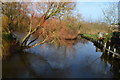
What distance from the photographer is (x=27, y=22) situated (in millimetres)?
10562

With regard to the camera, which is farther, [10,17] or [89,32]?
[89,32]

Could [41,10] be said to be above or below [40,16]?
above

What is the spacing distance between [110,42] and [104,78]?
9001mm

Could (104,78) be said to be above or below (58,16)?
below

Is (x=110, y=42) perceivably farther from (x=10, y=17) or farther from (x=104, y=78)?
(x=10, y=17)

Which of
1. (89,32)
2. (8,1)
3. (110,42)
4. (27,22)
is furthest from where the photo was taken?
(89,32)

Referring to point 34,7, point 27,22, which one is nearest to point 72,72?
point 34,7

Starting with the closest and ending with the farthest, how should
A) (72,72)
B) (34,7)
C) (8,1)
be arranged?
(72,72) → (34,7) → (8,1)

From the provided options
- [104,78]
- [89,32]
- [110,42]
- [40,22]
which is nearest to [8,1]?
[40,22]

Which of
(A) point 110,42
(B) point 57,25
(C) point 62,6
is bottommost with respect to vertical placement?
(A) point 110,42

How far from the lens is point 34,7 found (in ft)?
Result: 30.3

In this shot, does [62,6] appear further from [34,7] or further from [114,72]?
[114,72]

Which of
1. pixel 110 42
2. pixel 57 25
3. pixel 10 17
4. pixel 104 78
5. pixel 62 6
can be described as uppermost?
pixel 62 6

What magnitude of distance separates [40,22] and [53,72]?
4733 mm
